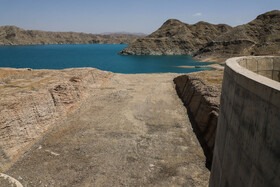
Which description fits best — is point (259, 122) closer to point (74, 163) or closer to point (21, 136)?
point (74, 163)

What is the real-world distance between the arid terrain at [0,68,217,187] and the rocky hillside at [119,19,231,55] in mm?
103310

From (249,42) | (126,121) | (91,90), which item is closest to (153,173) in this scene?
(126,121)

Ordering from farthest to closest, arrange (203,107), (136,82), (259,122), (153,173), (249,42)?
(249,42) → (136,82) → (203,107) → (153,173) → (259,122)

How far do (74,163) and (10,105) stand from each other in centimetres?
640

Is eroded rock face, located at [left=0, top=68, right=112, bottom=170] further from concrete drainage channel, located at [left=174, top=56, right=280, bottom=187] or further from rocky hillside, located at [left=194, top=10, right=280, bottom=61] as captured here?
rocky hillside, located at [left=194, top=10, right=280, bottom=61]

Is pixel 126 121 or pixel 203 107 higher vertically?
pixel 203 107

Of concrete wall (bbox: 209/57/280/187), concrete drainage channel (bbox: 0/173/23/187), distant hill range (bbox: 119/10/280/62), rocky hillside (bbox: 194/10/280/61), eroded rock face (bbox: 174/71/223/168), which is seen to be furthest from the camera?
distant hill range (bbox: 119/10/280/62)

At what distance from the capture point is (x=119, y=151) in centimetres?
1516

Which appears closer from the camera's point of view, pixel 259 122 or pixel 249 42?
pixel 259 122

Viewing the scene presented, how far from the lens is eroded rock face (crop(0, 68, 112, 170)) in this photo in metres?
14.3

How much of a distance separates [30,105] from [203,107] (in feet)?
49.1

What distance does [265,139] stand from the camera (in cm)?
428

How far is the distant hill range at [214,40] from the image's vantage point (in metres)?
80.8

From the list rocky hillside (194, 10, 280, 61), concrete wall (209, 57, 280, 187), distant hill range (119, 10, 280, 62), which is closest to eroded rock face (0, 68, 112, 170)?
concrete wall (209, 57, 280, 187)
